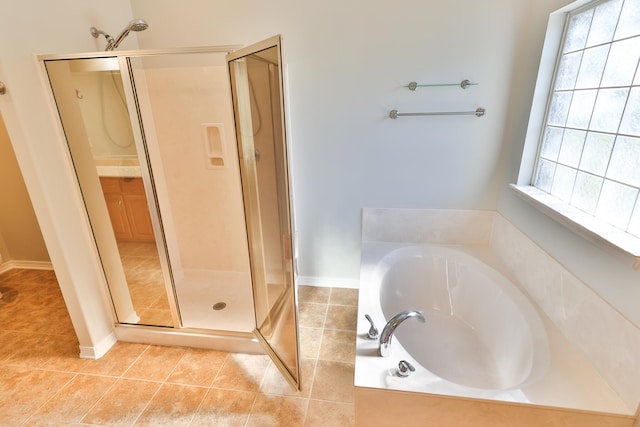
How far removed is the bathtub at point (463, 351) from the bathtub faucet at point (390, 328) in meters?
0.04

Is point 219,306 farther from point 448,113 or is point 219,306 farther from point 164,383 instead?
point 448,113

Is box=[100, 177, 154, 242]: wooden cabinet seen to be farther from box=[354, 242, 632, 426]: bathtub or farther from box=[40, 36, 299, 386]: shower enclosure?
box=[354, 242, 632, 426]: bathtub

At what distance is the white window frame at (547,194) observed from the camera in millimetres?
1214

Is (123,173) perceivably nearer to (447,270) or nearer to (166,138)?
(166,138)

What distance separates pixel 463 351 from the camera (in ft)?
6.15

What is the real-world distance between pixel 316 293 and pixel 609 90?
2194mm

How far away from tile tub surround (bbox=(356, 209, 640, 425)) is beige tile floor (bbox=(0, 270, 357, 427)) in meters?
0.81

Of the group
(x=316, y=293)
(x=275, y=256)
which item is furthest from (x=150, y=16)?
(x=316, y=293)

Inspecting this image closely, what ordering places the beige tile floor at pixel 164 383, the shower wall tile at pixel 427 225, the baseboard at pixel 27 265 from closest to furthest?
the beige tile floor at pixel 164 383 < the shower wall tile at pixel 427 225 < the baseboard at pixel 27 265

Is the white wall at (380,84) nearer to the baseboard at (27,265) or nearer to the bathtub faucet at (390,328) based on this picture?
the bathtub faucet at (390,328)

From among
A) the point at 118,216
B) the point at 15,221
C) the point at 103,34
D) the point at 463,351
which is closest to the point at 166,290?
the point at 118,216

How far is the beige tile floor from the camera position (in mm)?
1616

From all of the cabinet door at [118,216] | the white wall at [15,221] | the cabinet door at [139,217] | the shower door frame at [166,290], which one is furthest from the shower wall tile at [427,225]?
the white wall at [15,221]

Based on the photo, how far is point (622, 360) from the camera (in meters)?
1.17
